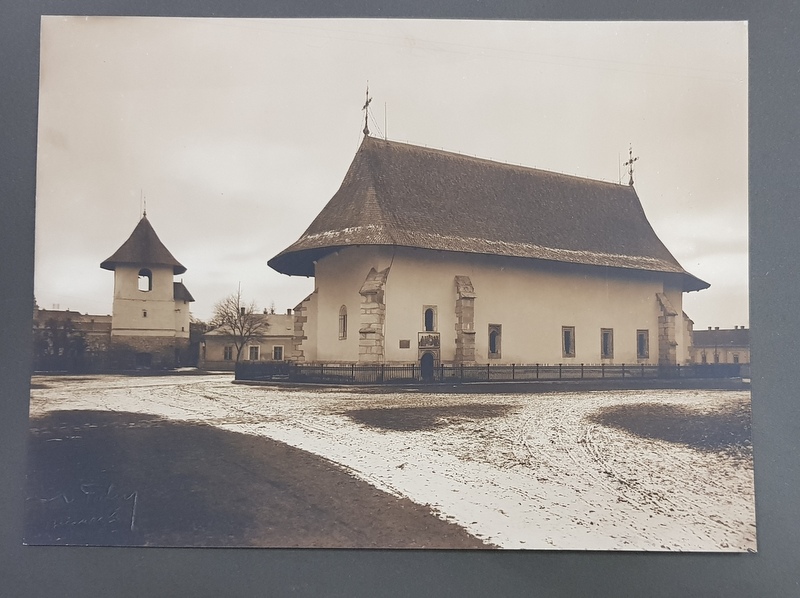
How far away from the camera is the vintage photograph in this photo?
18.0ft

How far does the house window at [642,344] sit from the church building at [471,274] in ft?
0.04

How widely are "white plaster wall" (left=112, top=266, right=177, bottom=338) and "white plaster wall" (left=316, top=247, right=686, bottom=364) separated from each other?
1588mm

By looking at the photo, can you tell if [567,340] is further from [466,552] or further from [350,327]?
[466,552]

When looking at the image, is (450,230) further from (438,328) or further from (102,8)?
(102,8)

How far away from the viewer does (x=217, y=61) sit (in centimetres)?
593

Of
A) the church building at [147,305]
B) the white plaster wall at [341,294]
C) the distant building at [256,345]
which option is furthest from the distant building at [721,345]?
the church building at [147,305]

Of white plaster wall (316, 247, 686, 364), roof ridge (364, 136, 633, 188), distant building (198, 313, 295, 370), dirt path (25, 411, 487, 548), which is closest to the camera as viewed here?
dirt path (25, 411, 487, 548)

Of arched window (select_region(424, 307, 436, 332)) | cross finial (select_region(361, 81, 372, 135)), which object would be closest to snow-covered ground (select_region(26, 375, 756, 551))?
arched window (select_region(424, 307, 436, 332))

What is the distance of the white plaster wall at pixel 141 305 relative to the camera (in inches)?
232

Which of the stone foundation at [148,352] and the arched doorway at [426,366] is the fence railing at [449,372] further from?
the stone foundation at [148,352]

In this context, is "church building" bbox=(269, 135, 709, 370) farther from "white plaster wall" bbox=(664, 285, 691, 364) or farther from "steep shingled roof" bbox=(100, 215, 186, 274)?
"steep shingled roof" bbox=(100, 215, 186, 274)

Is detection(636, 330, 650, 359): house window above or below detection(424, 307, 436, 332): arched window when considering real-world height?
below

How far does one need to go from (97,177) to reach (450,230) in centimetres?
387

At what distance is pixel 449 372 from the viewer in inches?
260
